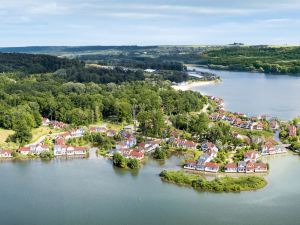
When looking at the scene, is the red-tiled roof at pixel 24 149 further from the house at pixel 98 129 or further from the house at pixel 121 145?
the house at pixel 98 129

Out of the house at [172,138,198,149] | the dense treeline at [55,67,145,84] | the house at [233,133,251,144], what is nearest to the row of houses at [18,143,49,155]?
the house at [172,138,198,149]

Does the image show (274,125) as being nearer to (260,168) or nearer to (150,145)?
(260,168)

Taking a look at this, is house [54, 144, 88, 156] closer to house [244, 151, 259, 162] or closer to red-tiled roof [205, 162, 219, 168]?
red-tiled roof [205, 162, 219, 168]

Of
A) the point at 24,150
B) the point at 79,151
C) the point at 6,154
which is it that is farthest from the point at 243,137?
the point at 6,154

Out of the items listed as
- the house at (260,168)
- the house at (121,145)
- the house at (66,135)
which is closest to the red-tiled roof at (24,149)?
the house at (66,135)

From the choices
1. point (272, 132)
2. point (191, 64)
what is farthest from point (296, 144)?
point (191, 64)

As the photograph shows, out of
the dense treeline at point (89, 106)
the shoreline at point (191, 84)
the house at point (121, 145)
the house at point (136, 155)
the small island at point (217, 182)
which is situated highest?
the dense treeline at point (89, 106)
